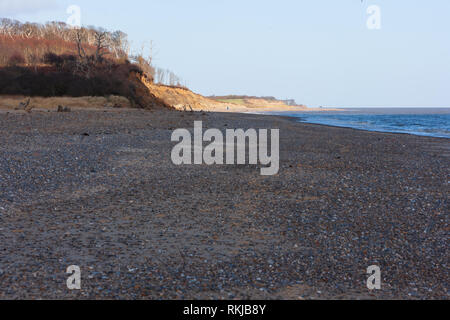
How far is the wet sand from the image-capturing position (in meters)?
4.45

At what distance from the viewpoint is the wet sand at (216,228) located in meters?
4.45

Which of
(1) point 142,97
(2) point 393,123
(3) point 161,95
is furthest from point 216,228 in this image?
(3) point 161,95

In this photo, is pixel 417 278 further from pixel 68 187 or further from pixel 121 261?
pixel 68 187

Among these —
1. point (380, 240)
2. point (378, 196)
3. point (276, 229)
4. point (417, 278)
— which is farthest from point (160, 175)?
point (417, 278)

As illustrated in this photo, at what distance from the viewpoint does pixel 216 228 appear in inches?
250

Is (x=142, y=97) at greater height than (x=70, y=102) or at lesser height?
greater

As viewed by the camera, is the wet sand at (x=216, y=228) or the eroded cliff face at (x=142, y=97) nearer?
the wet sand at (x=216, y=228)

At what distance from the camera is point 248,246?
18.4 ft

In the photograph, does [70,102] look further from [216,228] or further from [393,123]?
[393,123]

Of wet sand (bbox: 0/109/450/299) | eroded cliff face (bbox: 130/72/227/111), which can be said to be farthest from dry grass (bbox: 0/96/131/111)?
wet sand (bbox: 0/109/450/299)

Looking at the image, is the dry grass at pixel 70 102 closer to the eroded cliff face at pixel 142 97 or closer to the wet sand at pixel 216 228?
the eroded cliff face at pixel 142 97

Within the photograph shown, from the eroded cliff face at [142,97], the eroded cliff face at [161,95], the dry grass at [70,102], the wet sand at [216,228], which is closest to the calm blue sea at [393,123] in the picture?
the eroded cliff face at [142,97]

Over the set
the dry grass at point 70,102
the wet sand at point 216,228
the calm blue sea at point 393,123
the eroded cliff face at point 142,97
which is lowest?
the wet sand at point 216,228
